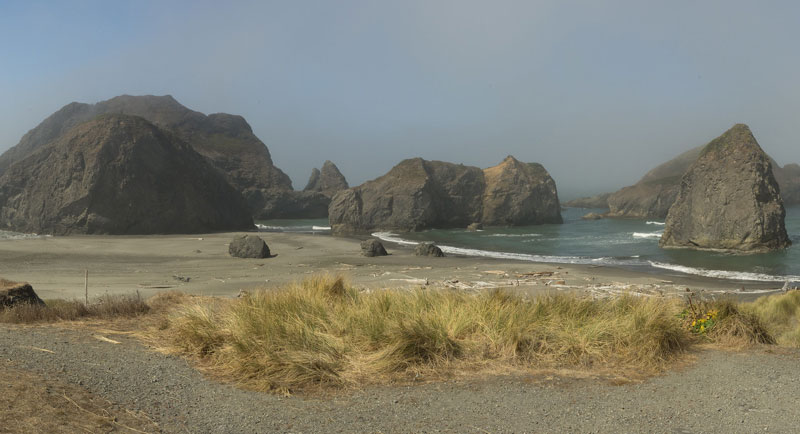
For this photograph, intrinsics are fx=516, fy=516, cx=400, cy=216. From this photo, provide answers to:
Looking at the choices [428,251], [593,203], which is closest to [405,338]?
[428,251]

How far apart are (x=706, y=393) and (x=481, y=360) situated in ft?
7.20

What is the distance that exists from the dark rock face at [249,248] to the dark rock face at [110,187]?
75.3 ft

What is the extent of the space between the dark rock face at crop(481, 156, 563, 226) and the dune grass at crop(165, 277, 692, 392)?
5821cm

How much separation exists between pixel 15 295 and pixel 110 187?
41.0 meters

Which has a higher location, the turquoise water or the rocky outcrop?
the rocky outcrop

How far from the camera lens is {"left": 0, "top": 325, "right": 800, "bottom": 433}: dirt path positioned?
4.00 meters

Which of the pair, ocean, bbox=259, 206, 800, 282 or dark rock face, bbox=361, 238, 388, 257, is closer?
ocean, bbox=259, 206, 800, 282

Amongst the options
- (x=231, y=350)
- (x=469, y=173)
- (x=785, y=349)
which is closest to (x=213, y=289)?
(x=231, y=350)

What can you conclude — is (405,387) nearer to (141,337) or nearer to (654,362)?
(654,362)

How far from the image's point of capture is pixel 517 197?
65.8 m

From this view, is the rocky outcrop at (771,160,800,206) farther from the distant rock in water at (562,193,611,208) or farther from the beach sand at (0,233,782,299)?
the beach sand at (0,233,782,299)

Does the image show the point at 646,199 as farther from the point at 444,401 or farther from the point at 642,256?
the point at 444,401

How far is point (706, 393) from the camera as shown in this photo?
15.7 feet

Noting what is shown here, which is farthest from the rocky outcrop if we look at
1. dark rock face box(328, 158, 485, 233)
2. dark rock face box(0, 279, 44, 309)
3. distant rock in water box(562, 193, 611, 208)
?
dark rock face box(0, 279, 44, 309)
